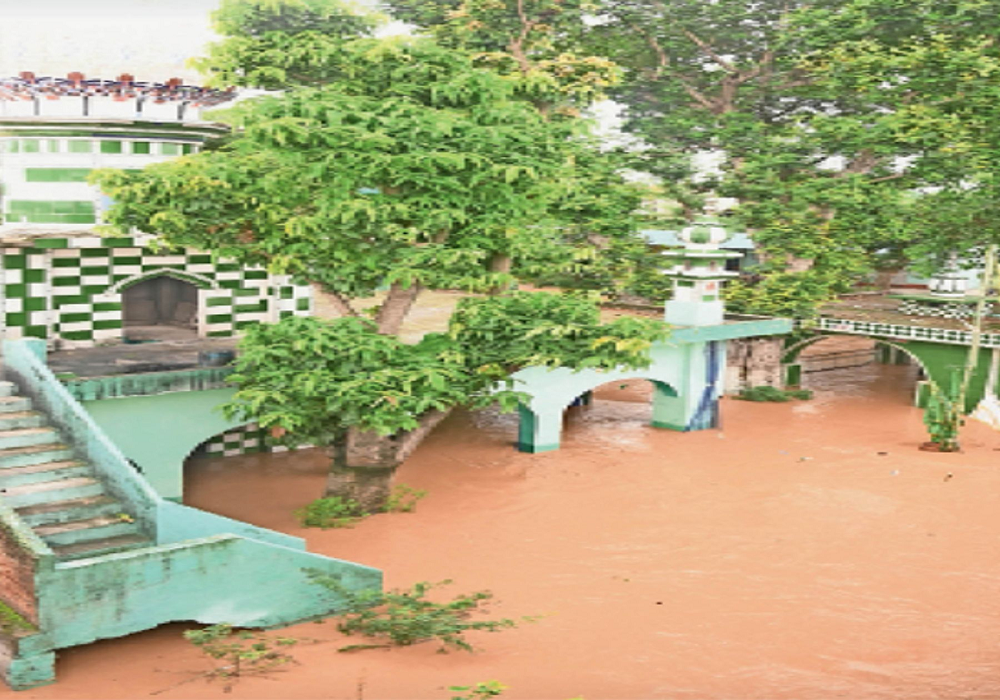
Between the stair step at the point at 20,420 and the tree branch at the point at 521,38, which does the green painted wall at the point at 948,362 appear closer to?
the tree branch at the point at 521,38

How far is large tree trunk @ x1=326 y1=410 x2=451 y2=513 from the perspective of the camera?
13328 mm

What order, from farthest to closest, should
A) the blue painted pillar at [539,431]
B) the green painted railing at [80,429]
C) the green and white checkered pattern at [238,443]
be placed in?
1. the blue painted pillar at [539,431]
2. the green and white checkered pattern at [238,443]
3. the green painted railing at [80,429]

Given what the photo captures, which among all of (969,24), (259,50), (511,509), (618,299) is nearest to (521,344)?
(511,509)

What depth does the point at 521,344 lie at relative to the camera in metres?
13.2

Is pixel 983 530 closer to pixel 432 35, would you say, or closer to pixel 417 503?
pixel 417 503

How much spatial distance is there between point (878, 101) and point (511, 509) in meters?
14.5

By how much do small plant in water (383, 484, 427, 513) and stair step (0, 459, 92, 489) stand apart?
429 centimetres

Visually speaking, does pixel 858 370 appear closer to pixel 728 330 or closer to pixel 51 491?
pixel 728 330

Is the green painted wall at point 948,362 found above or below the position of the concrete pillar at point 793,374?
above

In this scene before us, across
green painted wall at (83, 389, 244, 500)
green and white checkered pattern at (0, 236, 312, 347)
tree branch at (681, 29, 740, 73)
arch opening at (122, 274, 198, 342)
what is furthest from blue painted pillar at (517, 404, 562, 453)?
tree branch at (681, 29, 740, 73)

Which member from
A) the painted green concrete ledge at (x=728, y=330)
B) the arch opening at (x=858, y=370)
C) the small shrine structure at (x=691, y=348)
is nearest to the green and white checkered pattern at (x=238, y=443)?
the small shrine structure at (x=691, y=348)

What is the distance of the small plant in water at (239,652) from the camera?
27.9 ft

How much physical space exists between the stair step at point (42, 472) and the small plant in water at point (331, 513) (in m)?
3.24

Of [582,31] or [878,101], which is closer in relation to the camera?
[878,101]
